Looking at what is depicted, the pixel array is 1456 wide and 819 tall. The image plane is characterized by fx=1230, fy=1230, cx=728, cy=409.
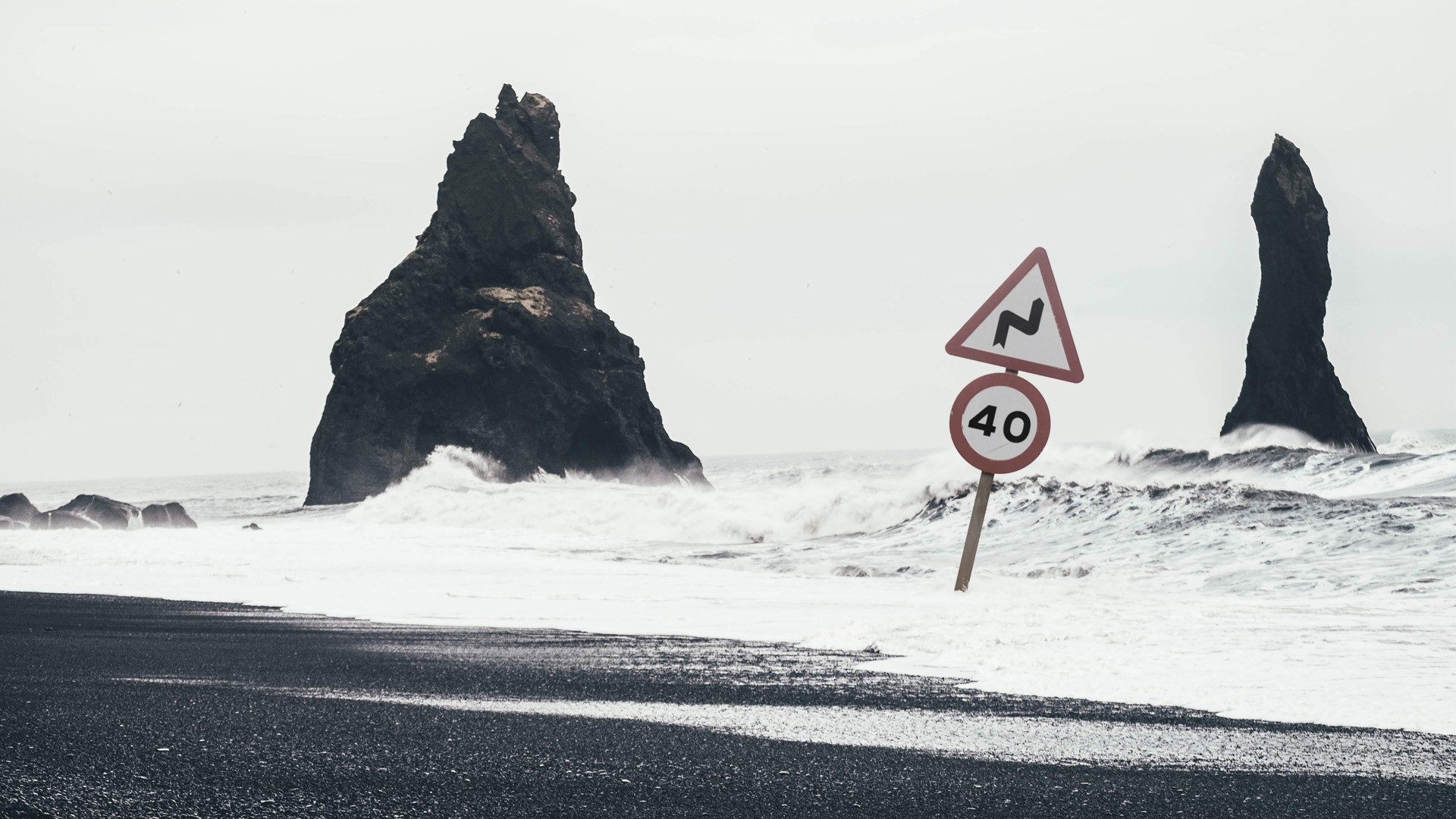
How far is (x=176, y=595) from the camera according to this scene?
880 cm

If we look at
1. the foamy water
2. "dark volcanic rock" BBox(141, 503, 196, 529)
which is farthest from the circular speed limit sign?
"dark volcanic rock" BBox(141, 503, 196, 529)

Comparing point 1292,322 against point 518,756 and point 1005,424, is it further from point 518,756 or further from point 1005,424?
point 518,756

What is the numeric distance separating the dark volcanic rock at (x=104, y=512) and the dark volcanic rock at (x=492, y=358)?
791 inches

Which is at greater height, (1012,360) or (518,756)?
(1012,360)

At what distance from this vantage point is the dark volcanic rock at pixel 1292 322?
51.7 metres

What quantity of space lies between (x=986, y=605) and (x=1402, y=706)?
262cm

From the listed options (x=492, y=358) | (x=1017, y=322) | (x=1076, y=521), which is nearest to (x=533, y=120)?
(x=492, y=358)

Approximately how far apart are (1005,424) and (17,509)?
25.4 meters

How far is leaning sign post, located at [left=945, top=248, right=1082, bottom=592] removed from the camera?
715cm

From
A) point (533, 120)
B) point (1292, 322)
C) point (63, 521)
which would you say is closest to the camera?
point (63, 521)

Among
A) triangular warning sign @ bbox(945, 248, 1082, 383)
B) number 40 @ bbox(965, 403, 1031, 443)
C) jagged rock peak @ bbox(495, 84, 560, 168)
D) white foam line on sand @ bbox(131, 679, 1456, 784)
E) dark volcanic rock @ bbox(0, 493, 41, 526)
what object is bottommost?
white foam line on sand @ bbox(131, 679, 1456, 784)

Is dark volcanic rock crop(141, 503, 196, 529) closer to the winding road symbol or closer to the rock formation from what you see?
the rock formation

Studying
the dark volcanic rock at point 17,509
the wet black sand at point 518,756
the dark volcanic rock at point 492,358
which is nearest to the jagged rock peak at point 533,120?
the dark volcanic rock at point 492,358

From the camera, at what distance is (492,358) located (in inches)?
2060
